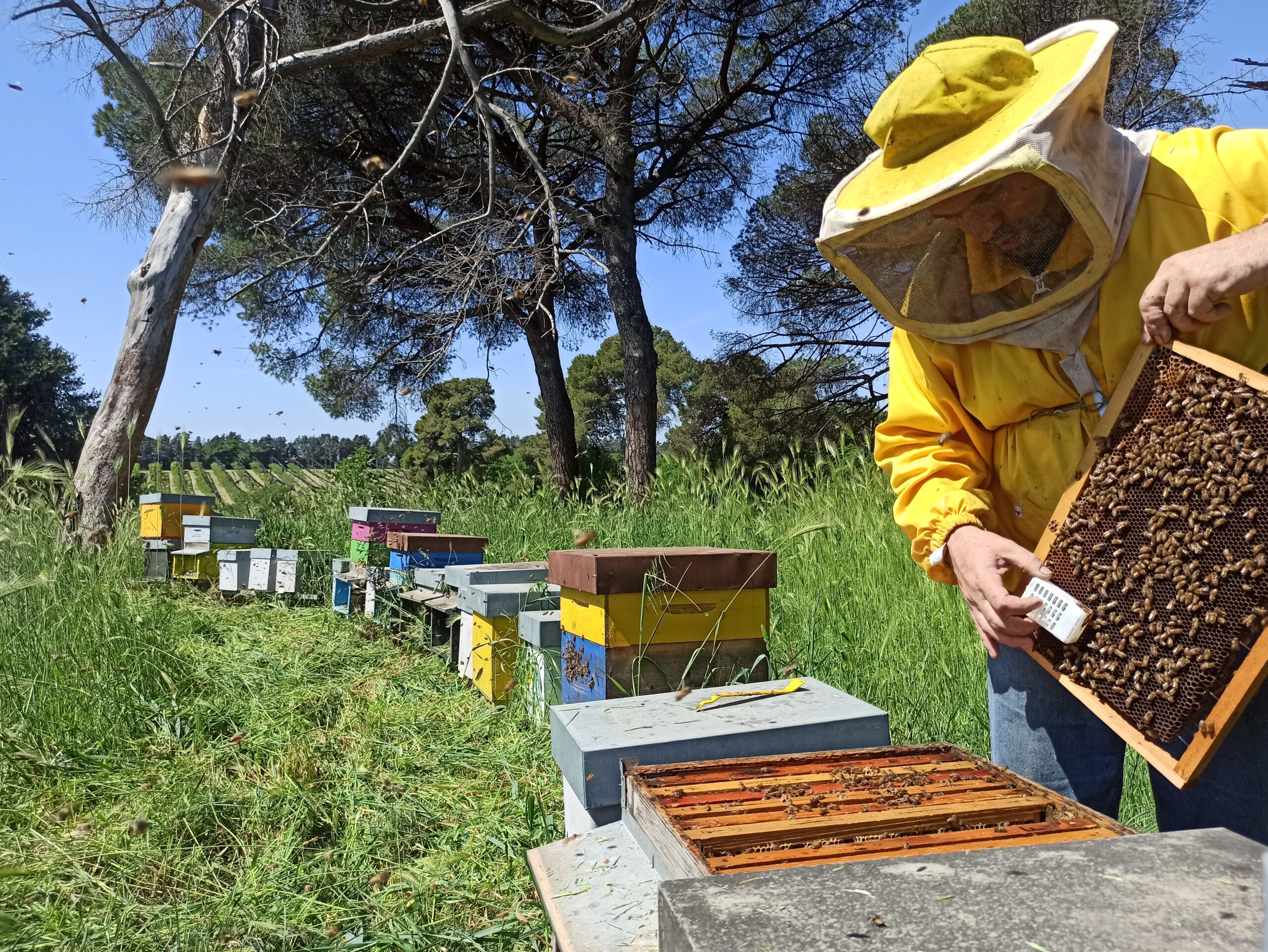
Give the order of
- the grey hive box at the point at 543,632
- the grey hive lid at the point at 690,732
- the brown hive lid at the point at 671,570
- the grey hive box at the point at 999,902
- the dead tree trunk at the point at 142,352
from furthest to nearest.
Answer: the dead tree trunk at the point at 142,352 → the grey hive box at the point at 543,632 → the brown hive lid at the point at 671,570 → the grey hive lid at the point at 690,732 → the grey hive box at the point at 999,902

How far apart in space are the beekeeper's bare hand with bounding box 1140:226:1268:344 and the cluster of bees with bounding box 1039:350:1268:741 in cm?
8

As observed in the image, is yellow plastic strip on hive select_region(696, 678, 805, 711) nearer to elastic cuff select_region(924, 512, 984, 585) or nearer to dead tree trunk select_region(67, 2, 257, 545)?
elastic cuff select_region(924, 512, 984, 585)

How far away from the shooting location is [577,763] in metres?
1.67

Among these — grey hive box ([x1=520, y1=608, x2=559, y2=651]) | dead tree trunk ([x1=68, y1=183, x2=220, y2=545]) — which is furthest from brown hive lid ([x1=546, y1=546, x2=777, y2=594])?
dead tree trunk ([x1=68, y1=183, x2=220, y2=545])

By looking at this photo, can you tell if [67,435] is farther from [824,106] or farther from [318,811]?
[318,811]

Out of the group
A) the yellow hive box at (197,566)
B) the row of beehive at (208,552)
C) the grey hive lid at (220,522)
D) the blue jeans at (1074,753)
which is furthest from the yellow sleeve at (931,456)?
the yellow hive box at (197,566)

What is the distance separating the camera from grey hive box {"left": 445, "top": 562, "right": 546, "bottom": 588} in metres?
3.90

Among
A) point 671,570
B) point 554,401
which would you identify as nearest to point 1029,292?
point 671,570

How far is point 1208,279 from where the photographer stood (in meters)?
1.21

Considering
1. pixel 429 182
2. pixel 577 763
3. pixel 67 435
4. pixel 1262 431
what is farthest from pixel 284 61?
pixel 67 435

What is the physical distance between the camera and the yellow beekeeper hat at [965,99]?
132cm

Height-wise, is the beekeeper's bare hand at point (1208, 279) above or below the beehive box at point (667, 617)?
above

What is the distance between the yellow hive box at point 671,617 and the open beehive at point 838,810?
1056 millimetres

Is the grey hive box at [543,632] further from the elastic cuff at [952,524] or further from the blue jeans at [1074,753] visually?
the elastic cuff at [952,524]
